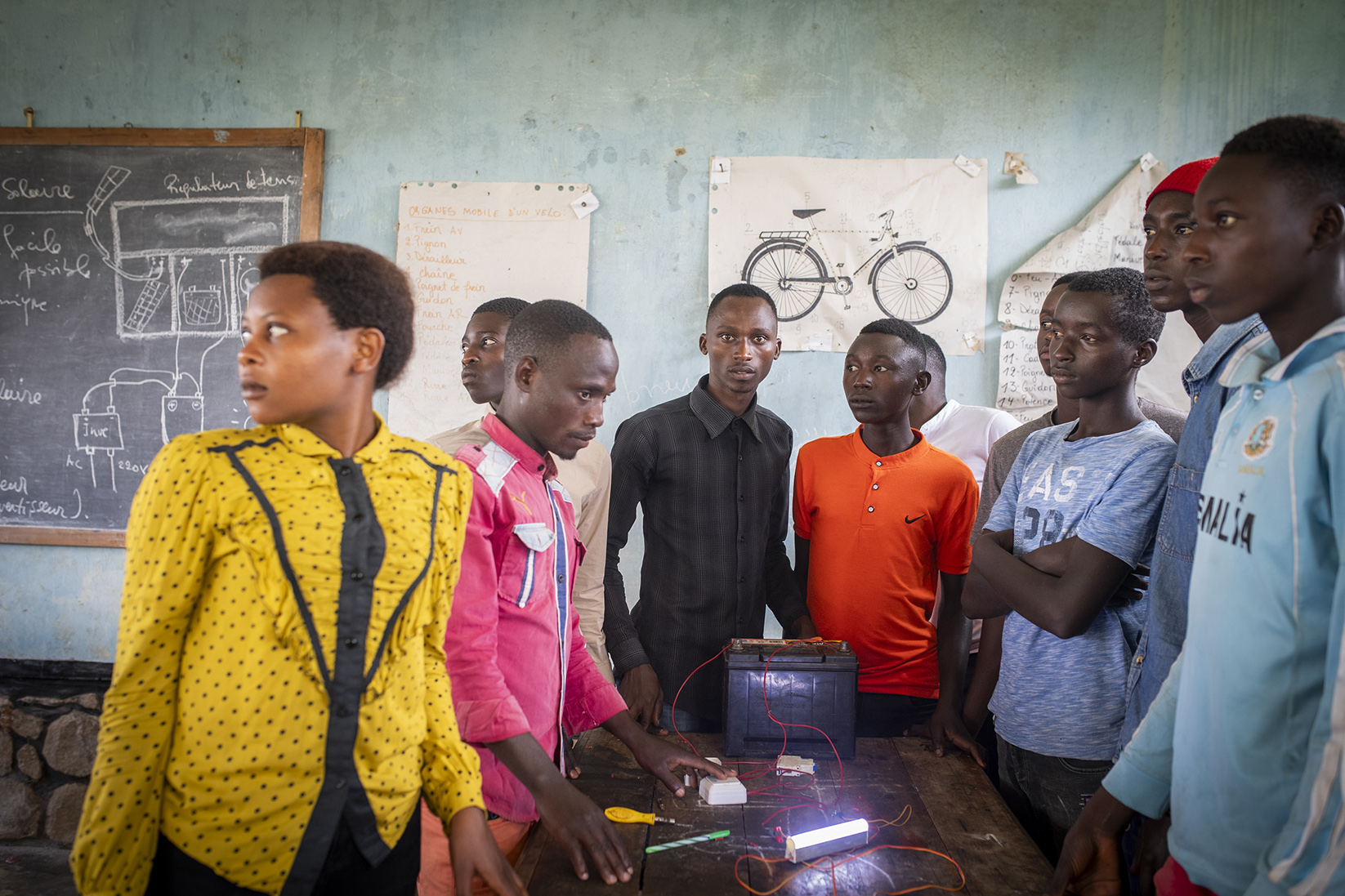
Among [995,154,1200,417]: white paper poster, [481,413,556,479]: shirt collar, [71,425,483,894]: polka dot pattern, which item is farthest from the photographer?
[995,154,1200,417]: white paper poster

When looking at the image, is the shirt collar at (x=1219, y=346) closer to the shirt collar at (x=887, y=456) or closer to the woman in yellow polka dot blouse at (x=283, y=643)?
the shirt collar at (x=887, y=456)

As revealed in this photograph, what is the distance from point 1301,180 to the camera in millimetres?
849

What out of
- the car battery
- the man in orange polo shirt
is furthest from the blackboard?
the car battery

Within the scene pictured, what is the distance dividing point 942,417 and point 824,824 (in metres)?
1.74

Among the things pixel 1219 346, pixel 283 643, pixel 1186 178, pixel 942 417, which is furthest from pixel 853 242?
pixel 283 643

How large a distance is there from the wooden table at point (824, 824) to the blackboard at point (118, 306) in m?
2.73

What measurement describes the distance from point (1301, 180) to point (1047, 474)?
734 mm

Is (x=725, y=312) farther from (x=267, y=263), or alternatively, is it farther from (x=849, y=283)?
(x=267, y=263)

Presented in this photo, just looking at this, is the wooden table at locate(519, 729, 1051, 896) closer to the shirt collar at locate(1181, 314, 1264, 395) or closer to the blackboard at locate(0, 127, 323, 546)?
the shirt collar at locate(1181, 314, 1264, 395)

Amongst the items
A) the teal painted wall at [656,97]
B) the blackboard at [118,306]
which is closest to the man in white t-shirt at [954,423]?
the teal painted wall at [656,97]

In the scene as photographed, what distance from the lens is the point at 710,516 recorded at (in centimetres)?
206

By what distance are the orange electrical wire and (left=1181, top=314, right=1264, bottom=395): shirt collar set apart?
2.85ft

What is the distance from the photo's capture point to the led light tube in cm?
112

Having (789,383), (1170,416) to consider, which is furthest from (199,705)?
(789,383)
